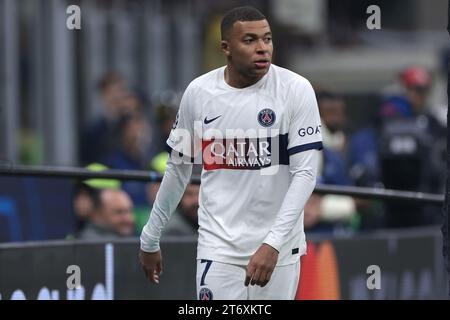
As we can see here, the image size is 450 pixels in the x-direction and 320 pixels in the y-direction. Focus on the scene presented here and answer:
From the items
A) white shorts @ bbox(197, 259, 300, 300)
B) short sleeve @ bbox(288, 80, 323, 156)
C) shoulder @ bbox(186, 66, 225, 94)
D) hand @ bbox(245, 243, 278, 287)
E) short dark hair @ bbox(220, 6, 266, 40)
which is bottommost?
white shorts @ bbox(197, 259, 300, 300)

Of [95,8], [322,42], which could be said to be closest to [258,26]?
[95,8]

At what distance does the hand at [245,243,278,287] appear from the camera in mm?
7051

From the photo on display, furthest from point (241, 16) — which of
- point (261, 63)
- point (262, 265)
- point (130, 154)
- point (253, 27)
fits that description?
point (130, 154)

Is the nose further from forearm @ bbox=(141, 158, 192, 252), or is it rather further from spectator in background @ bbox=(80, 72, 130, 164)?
spectator in background @ bbox=(80, 72, 130, 164)

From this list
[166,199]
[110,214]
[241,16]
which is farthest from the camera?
[110,214]

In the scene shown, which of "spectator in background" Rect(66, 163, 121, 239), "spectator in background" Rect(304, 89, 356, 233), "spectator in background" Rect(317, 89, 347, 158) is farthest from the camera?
"spectator in background" Rect(317, 89, 347, 158)

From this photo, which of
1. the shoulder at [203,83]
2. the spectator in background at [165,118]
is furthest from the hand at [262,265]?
the spectator in background at [165,118]

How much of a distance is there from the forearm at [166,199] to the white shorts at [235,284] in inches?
17.8

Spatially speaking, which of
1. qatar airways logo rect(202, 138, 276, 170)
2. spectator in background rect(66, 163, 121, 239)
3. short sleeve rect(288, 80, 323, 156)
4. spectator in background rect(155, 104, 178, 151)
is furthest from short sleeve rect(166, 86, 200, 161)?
spectator in background rect(155, 104, 178, 151)

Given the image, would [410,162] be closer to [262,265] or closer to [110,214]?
[110,214]

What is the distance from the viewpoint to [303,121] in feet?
24.1

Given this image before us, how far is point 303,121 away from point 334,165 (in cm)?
546

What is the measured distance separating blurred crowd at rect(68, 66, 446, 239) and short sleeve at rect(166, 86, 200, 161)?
330 cm
